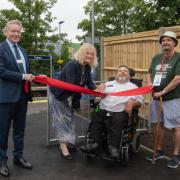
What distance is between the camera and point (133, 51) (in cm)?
938

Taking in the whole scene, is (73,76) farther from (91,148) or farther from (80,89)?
(91,148)

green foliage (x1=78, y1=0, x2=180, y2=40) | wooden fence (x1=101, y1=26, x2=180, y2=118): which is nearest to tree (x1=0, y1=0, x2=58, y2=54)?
green foliage (x1=78, y1=0, x2=180, y2=40)

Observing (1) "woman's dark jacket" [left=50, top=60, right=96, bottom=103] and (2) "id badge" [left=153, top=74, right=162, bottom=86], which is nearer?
(2) "id badge" [left=153, top=74, right=162, bottom=86]

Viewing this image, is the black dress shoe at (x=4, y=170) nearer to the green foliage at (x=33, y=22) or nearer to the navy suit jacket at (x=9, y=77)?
the navy suit jacket at (x=9, y=77)

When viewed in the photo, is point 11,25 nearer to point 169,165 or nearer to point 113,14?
point 169,165

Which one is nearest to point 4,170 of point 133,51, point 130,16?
point 133,51

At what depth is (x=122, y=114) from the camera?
585 cm

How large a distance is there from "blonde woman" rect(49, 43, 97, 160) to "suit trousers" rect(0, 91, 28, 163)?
2.81ft

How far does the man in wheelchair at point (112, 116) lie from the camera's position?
5688 mm

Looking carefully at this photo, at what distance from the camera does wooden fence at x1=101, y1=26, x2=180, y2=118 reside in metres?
8.34

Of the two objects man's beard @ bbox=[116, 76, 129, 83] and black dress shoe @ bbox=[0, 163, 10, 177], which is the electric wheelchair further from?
black dress shoe @ bbox=[0, 163, 10, 177]

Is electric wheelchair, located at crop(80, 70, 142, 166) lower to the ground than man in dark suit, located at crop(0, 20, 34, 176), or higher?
lower

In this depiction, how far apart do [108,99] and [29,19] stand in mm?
13567

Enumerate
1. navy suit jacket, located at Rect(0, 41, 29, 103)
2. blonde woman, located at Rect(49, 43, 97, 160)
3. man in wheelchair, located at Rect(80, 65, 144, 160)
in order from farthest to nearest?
blonde woman, located at Rect(49, 43, 97, 160), man in wheelchair, located at Rect(80, 65, 144, 160), navy suit jacket, located at Rect(0, 41, 29, 103)
